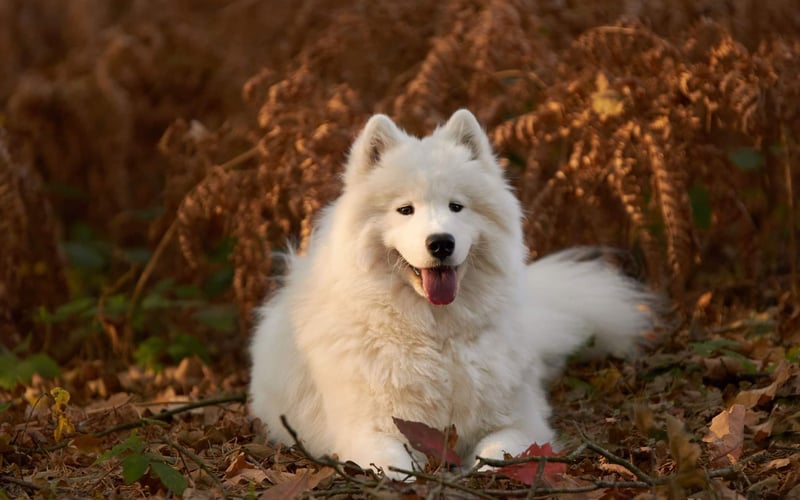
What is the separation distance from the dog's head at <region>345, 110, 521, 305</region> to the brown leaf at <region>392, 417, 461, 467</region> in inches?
30.5

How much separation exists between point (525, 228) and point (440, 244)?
190cm

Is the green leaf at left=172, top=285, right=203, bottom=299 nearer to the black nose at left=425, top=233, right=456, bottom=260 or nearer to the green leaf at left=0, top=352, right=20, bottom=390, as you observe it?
the green leaf at left=0, top=352, right=20, bottom=390

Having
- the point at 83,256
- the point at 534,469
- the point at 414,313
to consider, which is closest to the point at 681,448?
the point at 534,469

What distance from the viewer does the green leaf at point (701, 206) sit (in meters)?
5.66

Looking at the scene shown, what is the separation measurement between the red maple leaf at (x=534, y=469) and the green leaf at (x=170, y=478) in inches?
40.1

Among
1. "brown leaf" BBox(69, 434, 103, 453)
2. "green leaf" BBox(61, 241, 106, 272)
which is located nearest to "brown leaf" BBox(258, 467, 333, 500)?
"brown leaf" BBox(69, 434, 103, 453)

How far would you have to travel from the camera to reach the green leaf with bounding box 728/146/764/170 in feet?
18.6

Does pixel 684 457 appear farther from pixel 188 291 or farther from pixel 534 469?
pixel 188 291

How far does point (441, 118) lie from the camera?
218 inches

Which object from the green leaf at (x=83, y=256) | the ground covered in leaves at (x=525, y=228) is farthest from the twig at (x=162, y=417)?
the green leaf at (x=83, y=256)

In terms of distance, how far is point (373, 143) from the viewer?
150 inches

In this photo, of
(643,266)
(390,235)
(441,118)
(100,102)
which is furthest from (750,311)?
(100,102)

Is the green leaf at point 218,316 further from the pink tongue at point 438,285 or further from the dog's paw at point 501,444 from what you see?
the dog's paw at point 501,444

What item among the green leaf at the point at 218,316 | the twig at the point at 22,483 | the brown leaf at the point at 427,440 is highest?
the brown leaf at the point at 427,440
